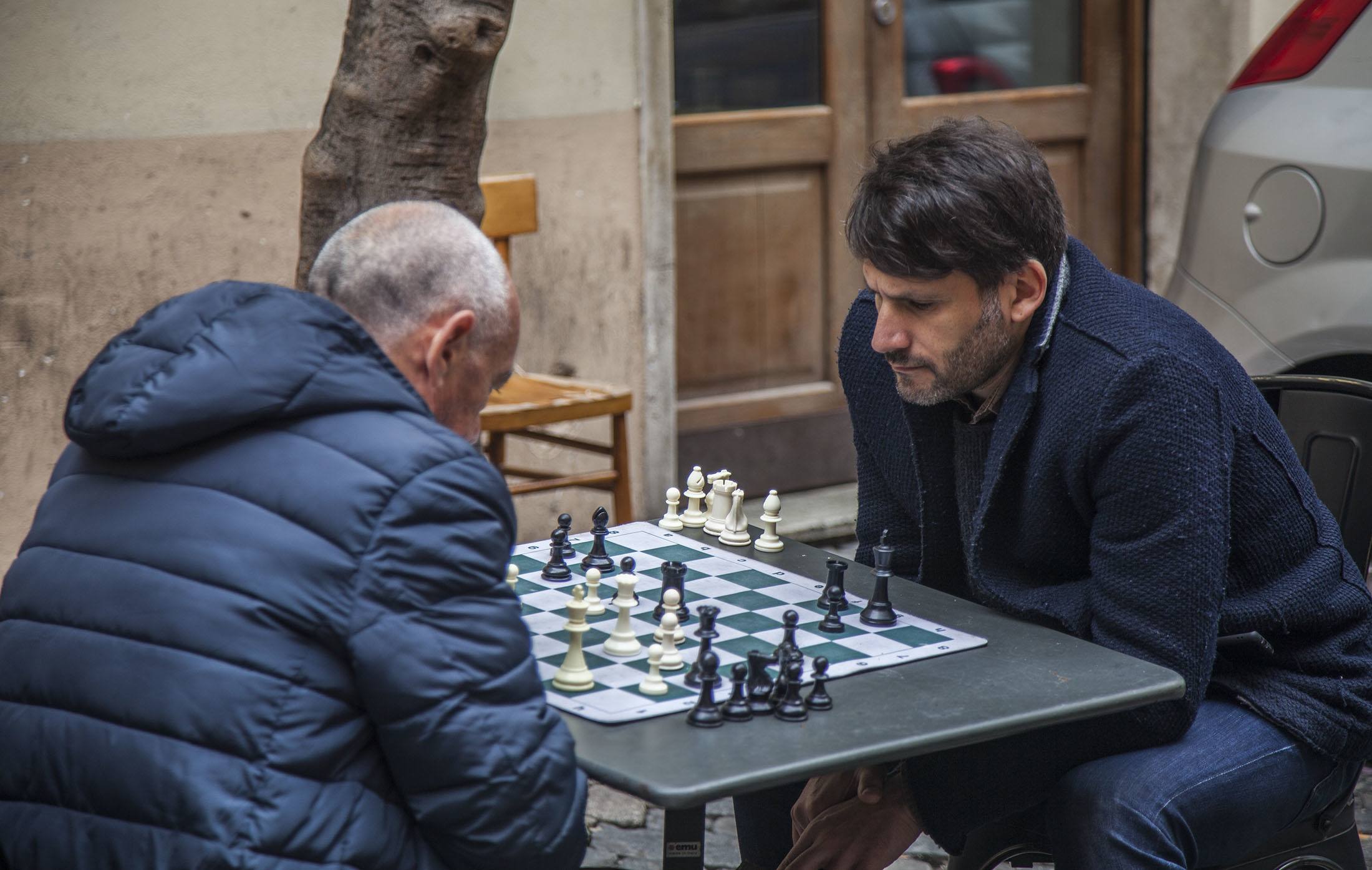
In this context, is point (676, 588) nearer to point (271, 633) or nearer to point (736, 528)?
point (736, 528)

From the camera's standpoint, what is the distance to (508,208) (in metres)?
5.15

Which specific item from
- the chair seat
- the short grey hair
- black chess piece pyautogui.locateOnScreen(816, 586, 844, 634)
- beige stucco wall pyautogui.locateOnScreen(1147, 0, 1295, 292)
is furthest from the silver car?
the short grey hair

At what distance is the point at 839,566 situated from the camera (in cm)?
253

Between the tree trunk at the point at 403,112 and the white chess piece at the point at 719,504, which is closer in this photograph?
the white chess piece at the point at 719,504

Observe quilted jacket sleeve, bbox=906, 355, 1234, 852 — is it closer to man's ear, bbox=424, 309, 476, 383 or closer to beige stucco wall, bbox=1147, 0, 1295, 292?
man's ear, bbox=424, 309, 476, 383

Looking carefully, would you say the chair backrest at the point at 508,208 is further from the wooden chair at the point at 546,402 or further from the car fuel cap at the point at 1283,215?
the car fuel cap at the point at 1283,215

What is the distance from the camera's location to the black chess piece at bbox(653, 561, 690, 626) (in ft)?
8.07

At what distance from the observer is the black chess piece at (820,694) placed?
209 centimetres

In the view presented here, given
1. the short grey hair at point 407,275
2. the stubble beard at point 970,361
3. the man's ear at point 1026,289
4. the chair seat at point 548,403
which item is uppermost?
the short grey hair at point 407,275

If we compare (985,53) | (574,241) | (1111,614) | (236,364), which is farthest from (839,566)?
(985,53)

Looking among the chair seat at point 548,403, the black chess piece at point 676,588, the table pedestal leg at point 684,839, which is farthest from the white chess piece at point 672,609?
the chair seat at point 548,403

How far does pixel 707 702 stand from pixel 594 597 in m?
0.48

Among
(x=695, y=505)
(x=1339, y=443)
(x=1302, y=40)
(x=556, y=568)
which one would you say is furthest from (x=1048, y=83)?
(x=556, y=568)

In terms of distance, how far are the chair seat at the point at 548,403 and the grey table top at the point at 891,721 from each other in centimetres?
258
